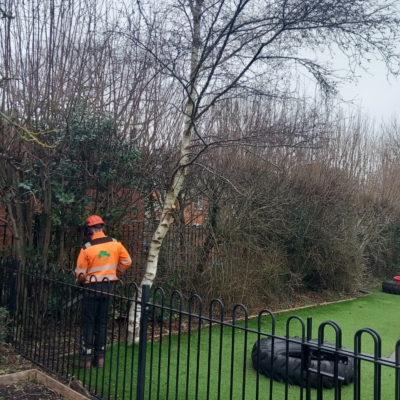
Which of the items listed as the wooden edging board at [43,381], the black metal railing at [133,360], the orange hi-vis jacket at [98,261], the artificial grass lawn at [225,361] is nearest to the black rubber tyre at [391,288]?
the artificial grass lawn at [225,361]

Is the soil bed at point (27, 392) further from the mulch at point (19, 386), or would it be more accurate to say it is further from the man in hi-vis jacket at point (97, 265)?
the man in hi-vis jacket at point (97, 265)

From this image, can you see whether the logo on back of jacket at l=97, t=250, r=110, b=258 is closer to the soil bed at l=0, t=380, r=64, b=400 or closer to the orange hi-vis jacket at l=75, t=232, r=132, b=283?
the orange hi-vis jacket at l=75, t=232, r=132, b=283

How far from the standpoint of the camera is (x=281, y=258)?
11195 mm

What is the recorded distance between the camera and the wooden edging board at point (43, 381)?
4580 mm

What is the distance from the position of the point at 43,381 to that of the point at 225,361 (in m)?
2.43

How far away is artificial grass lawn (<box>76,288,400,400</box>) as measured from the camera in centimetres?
432

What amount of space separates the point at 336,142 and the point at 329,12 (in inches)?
374

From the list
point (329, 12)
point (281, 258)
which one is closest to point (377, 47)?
Answer: point (329, 12)

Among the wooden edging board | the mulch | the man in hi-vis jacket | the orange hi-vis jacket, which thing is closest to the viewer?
the wooden edging board

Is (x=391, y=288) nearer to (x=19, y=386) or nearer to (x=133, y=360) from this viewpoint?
(x=133, y=360)

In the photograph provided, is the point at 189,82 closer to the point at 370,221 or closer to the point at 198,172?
the point at 198,172

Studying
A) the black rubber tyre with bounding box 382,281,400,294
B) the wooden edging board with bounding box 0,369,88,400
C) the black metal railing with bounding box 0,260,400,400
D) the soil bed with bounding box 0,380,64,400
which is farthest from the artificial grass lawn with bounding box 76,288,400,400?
the black rubber tyre with bounding box 382,281,400,294

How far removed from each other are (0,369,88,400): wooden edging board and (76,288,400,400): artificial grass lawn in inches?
12.2

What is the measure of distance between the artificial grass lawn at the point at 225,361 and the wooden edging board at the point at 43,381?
1.02 ft
